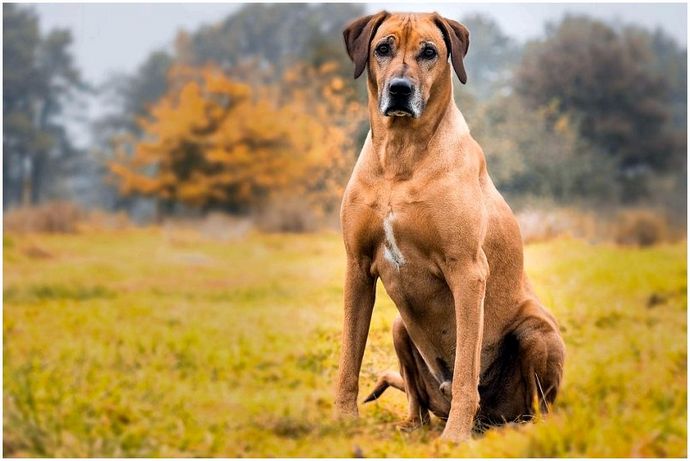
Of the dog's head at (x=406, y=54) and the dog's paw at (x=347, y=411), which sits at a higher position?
the dog's head at (x=406, y=54)

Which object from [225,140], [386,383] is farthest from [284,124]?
[386,383]

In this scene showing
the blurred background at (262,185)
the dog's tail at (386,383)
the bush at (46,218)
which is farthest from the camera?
the bush at (46,218)

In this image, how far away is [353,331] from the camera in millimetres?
4309

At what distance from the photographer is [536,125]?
402 inches

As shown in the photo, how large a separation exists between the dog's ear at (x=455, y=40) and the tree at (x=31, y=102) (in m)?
8.13

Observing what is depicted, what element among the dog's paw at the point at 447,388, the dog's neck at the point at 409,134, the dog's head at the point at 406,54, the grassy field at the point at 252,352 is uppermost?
the dog's head at the point at 406,54

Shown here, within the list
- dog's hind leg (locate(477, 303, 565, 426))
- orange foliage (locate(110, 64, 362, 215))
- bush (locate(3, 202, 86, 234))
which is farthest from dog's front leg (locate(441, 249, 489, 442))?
bush (locate(3, 202, 86, 234))

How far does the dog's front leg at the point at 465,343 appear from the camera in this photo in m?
4.02

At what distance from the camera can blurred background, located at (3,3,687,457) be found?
8.29 m

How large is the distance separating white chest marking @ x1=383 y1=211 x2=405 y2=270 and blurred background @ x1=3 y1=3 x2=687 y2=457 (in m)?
3.08

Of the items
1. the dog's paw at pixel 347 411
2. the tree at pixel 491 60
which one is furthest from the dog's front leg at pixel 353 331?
the tree at pixel 491 60

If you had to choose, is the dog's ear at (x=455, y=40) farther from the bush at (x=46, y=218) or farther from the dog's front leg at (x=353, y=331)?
the bush at (x=46, y=218)

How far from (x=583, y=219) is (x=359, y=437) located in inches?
254

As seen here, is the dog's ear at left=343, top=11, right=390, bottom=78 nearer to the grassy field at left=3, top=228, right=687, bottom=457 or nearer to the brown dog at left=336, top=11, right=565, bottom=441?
the brown dog at left=336, top=11, right=565, bottom=441
